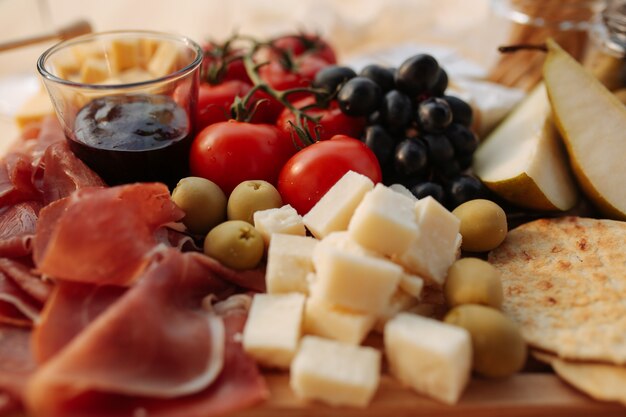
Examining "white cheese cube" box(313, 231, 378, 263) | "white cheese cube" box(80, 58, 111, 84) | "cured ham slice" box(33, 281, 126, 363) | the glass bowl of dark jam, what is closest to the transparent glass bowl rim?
the glass bowl of dark jam

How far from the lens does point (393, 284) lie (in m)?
1.00

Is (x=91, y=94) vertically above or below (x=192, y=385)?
above

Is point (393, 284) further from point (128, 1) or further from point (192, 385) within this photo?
point (128, 1)

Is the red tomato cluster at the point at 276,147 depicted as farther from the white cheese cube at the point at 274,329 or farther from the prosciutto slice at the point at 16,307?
the prosciutto slice at the point at 16,307

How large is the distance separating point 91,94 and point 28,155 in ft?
0.95

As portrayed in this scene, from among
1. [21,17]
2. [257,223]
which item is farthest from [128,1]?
[257,223]

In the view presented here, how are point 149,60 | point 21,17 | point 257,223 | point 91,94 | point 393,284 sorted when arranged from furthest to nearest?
point 21,17, point 149,60, point 91,94, point 257,223, point 393,284

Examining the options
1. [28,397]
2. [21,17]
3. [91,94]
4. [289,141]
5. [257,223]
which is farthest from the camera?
[21,17]

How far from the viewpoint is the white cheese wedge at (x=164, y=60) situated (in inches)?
64.4

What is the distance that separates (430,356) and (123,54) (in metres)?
1.32

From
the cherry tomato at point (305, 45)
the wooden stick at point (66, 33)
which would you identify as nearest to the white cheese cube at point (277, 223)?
the cherry tomato at point (305, 45)

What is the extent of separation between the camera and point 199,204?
4.15ft

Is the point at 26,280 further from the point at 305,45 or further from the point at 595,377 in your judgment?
the point at 305,45

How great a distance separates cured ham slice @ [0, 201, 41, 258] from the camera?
3.75ft
